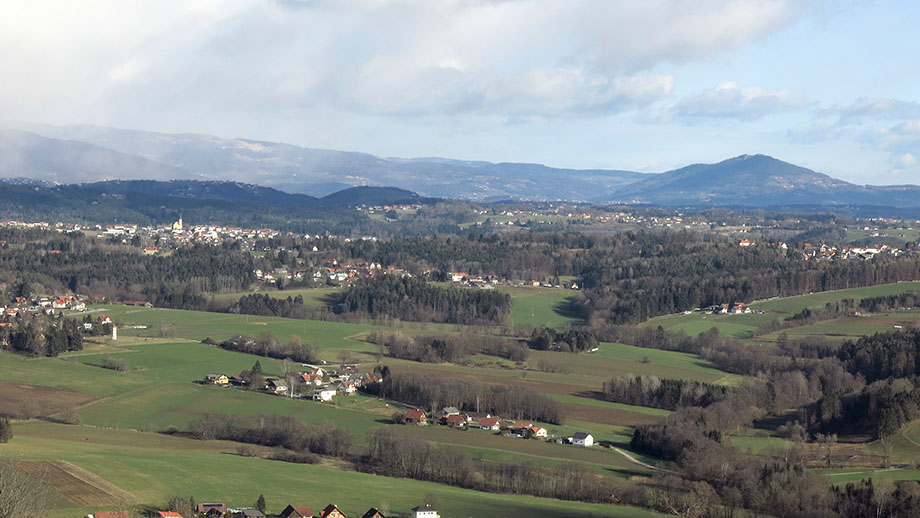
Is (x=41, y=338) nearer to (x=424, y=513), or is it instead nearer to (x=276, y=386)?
(x=276, y=386)

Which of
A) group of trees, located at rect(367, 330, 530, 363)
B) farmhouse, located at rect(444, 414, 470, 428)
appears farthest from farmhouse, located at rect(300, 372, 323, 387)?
farmhouse, located at rect(444, 414, 470, 428)

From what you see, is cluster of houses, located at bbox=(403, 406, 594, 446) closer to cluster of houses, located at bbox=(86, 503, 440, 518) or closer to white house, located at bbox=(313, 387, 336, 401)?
white house, located at bbox=(313, 387, 336, 401)

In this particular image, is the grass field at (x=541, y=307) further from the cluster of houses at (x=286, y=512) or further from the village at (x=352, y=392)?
the cluster of houses at (x=286, y=512)

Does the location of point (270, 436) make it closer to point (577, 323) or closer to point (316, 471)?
point (316, 471)

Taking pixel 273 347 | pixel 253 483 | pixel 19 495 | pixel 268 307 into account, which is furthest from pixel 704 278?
pixel 19 495

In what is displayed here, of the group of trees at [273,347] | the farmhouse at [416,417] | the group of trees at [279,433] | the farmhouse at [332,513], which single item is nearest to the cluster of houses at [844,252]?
the group of trees at [273,347]
